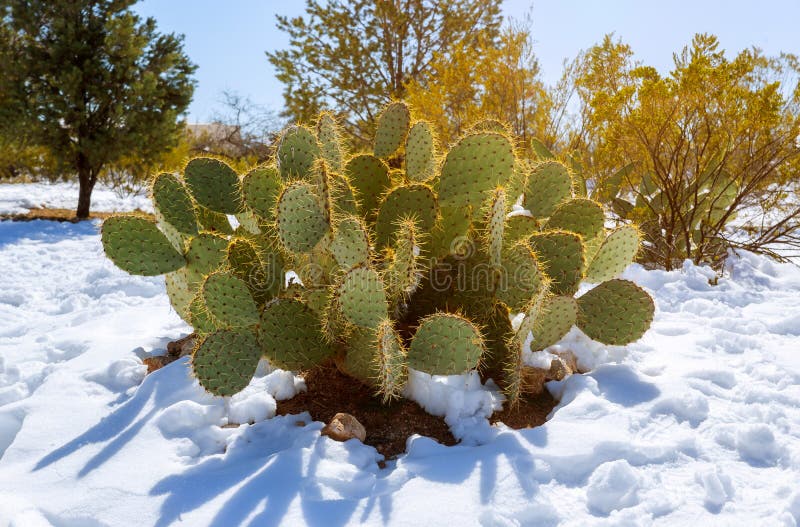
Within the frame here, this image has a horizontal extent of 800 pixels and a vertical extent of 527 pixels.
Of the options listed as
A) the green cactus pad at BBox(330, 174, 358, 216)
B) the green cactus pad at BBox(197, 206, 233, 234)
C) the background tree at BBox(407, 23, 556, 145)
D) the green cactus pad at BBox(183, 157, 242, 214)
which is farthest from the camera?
the background tree at BBox(407, 23, 556, 145)

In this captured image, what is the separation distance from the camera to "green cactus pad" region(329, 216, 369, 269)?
6.99ft

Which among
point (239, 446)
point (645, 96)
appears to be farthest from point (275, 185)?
point (645, 96)

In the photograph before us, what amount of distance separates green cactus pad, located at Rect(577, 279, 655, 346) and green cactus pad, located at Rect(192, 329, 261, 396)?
1.41m

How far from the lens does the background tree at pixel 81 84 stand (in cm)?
960

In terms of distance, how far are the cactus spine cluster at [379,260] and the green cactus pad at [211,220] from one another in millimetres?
11

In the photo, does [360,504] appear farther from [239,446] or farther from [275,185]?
[275,185]

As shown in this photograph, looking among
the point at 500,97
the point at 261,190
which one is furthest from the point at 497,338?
the point at 500,97

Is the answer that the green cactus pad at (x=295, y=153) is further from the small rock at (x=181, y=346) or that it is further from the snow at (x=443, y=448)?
the small rock at (x=181, y=346)

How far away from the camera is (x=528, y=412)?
7.47ft

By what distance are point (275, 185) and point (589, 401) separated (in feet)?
4.99

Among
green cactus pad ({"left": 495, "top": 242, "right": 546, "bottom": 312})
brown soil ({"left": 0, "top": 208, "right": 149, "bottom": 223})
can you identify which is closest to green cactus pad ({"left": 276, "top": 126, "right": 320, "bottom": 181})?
green cactus pad ({"left": 495, "top": 242, "right": 546, "bottom": 312})

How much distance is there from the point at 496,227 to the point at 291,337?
0.90 meters

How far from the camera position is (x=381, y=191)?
270cm

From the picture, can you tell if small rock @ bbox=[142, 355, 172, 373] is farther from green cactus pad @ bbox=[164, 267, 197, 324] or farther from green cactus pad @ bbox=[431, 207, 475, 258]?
green cactus pad @ bbox=[431, 207, 475, 258]
